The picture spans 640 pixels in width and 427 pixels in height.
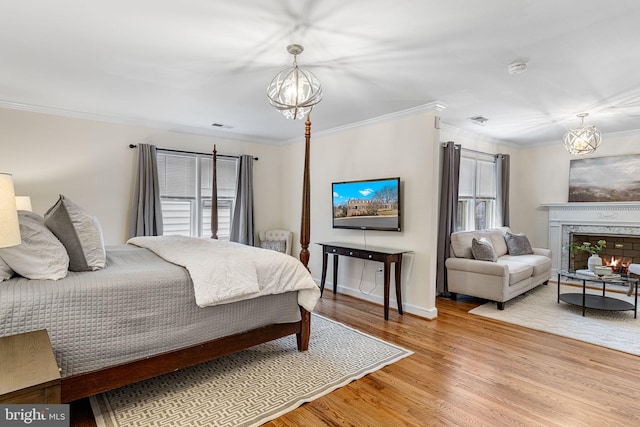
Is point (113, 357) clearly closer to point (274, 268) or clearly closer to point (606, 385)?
point (274, 268)

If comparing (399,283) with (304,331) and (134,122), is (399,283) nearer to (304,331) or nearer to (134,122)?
(304,331)

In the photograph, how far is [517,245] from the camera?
5602 millimetres

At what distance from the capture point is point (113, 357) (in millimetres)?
2059

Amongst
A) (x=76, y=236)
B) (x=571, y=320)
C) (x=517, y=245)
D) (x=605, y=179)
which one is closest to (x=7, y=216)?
(x=76, y=236)

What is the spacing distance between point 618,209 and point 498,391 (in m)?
4.88

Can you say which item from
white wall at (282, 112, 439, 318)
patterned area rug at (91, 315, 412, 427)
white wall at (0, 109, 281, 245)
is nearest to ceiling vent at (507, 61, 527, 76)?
white wall at (282, 112, 439, 318)

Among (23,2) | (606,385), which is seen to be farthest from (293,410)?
(23,2)

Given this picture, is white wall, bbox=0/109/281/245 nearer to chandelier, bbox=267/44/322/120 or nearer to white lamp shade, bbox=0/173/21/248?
chandelier, bbox=267/44/322/120

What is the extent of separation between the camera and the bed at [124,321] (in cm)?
187

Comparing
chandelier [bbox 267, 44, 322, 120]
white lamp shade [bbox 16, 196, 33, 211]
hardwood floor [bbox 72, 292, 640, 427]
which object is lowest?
hardwood floor [bbox 72, 292, 640, 427]

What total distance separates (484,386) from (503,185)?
4482mm

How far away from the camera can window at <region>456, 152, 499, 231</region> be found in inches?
220

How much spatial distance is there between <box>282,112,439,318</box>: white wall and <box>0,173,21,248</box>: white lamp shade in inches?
142

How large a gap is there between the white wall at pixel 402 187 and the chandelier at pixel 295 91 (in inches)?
74.0
